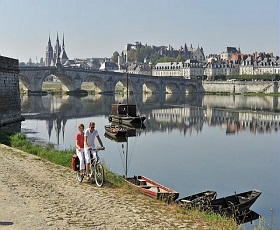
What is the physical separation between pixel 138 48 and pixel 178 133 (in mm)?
133845

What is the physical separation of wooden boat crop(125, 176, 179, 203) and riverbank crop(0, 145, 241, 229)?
1.75ft

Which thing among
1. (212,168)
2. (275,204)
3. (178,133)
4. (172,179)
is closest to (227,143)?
(178,133)

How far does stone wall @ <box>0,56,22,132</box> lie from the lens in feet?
79.9

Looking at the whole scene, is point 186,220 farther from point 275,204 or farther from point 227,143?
point 227,143

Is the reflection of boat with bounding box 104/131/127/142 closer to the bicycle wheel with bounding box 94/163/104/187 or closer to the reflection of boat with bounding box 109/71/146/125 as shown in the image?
the reflection of boat with bounding box 109/71/146/125

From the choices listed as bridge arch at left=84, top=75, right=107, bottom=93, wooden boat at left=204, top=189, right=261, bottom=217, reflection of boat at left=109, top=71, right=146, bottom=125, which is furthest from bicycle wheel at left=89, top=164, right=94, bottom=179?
bridge arch at left=84, top=75, right=107, bottom=93

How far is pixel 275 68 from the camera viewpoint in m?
107

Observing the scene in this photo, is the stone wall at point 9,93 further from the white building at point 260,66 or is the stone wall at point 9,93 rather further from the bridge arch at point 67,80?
the white building at point 260,66

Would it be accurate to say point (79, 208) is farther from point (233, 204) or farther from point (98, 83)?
point (98, 83)

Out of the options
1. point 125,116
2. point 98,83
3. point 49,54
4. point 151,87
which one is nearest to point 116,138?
Result: point 125,116

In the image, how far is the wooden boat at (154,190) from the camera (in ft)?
31.6

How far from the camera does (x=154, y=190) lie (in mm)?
10453

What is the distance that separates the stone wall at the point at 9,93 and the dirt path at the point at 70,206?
46.8 ft

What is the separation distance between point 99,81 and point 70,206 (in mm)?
78676
